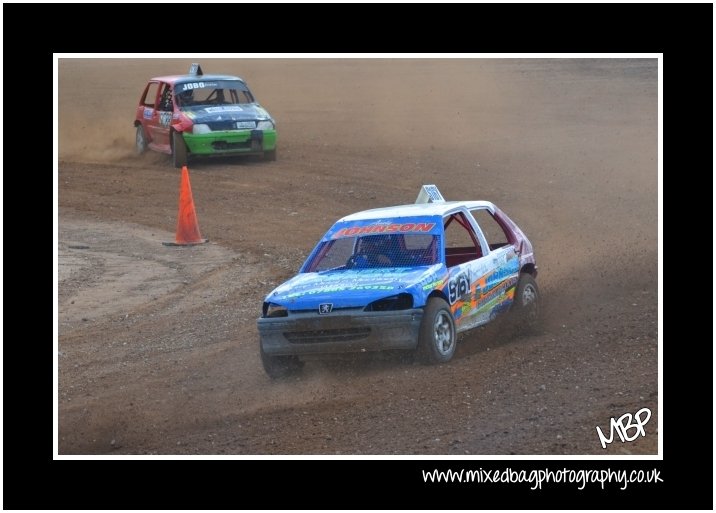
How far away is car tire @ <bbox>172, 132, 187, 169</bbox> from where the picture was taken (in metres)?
20.8

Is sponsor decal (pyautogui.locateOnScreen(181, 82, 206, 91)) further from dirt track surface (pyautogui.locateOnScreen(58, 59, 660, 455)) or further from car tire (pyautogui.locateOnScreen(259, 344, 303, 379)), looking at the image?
car tire (pyautogui.locateOnScreen(259, 344, 303, 379))

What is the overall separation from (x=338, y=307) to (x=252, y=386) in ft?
3.15

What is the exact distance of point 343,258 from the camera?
1366 cm

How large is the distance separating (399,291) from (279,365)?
1158mm

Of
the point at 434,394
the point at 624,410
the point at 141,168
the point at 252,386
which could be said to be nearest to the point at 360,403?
the point at 434,394

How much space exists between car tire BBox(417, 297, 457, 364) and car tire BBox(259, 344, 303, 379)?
1057 millimetres

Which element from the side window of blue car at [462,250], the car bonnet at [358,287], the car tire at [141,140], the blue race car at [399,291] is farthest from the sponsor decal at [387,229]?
the car tire at [141,140]

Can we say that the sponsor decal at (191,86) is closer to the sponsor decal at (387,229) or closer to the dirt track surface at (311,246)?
the dirt track surface at (311,246)

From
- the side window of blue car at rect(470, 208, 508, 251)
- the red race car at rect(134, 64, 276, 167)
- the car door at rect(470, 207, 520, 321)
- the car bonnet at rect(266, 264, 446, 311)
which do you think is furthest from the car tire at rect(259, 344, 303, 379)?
the red race car at rect(134, 64, 276, 167)

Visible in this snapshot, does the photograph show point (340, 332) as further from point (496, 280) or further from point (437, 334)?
point (496, 280)

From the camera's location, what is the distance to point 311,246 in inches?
615

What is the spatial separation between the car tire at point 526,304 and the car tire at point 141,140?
1255 centimetres

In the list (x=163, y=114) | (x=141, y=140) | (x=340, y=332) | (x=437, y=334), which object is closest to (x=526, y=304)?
(x=437, y=334)

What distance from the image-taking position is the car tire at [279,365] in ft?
32.0
